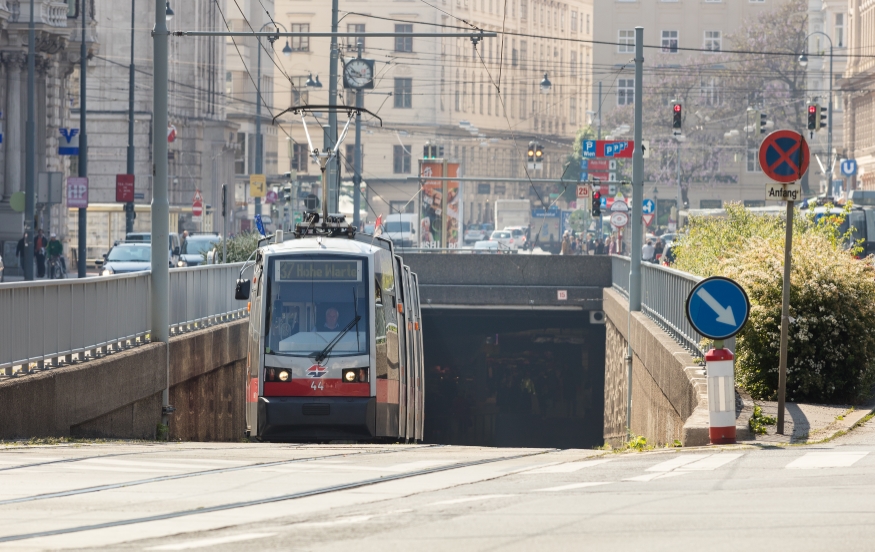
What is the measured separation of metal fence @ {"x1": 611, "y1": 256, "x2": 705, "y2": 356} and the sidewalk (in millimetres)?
1897

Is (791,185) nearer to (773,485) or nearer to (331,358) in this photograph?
(773,485)

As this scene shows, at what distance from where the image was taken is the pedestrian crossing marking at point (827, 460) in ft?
36.3

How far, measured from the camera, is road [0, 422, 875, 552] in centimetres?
765

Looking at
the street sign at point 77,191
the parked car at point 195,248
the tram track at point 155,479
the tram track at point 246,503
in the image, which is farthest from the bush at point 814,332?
the parked car at point 195,248

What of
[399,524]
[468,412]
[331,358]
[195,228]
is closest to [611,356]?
[468,412]

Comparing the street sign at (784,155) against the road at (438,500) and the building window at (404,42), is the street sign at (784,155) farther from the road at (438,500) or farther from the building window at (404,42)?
the building window at (404,42)

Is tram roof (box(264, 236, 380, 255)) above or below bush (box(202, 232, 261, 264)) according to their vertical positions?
above

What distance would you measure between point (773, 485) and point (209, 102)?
2946 inches

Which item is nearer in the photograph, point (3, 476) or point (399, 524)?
Result: point (399, 524)

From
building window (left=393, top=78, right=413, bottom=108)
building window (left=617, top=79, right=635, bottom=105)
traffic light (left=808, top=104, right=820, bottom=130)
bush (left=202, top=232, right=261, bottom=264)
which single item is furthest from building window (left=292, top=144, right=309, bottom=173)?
bush (left=202, top=232, right=261, bottom=264)

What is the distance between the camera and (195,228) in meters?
78.6

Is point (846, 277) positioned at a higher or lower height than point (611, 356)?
higher

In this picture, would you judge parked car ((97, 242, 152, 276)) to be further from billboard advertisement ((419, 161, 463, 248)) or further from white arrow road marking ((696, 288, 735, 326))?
white arrow road marking ((696, 288, 735, 326))

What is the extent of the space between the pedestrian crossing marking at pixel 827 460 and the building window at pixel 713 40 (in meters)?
102
